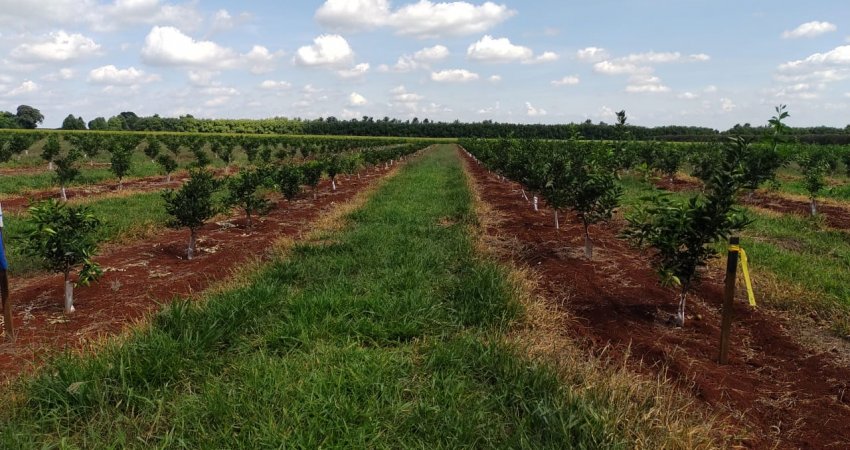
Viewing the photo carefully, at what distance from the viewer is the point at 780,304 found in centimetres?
579

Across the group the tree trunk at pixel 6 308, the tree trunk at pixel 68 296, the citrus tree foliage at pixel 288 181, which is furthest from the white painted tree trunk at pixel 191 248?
the citrus tree foliage at pixel 288 181

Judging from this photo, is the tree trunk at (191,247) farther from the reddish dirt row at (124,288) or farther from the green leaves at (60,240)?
the green leaves at (60,240)

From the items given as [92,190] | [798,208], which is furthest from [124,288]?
[798,208]

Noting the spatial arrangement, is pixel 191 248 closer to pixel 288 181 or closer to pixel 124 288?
pixel 124 288

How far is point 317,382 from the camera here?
12.2 feet

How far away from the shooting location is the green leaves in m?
5.51

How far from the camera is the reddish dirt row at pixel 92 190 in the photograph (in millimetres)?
14148

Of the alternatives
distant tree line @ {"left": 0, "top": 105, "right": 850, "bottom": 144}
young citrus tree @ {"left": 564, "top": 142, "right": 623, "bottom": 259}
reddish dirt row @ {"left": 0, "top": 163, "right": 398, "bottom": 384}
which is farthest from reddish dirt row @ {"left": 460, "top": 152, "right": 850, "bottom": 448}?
distant tree line @ {"left": 0, "top": 105, "right": 850, "bottom": 144}

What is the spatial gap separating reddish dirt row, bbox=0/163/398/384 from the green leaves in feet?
1.69

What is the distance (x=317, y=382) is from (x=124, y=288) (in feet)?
14.2

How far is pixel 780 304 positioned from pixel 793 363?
1649 millimetres

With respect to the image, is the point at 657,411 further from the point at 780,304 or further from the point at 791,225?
the point at 791,225

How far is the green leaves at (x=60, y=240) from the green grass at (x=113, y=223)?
2.14 ft

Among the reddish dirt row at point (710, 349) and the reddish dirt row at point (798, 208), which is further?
the reddish dirt row at point (798, 208)
